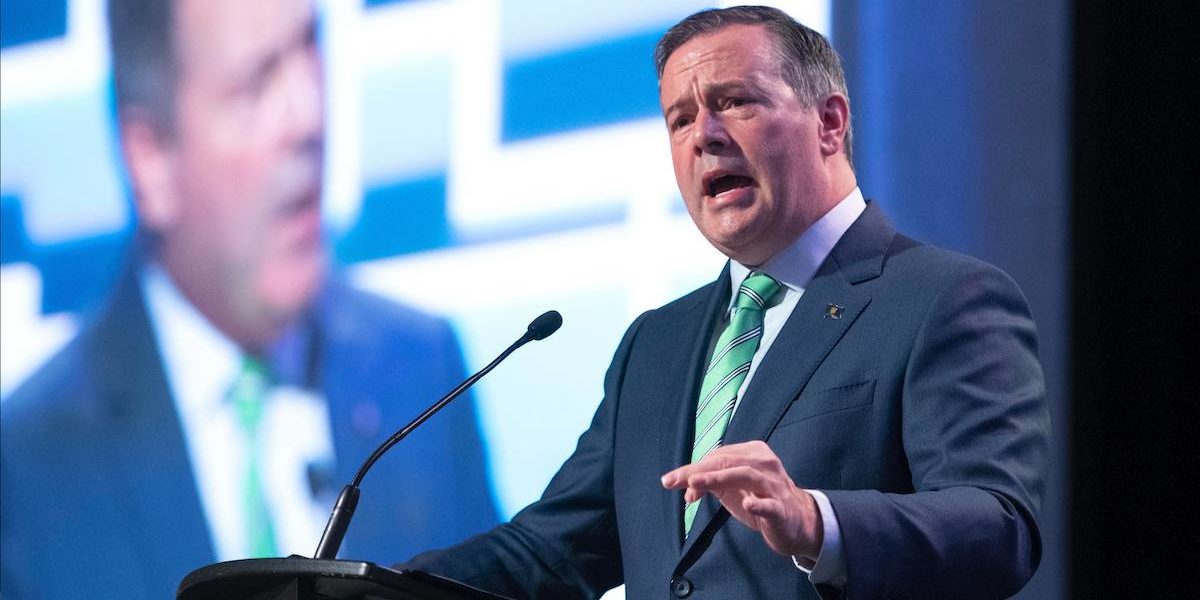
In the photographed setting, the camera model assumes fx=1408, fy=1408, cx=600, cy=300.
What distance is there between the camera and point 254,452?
11.1ft

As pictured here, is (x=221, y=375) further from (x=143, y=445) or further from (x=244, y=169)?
(x=244, y=169)

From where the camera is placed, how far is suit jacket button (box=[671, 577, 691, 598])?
2004 mm

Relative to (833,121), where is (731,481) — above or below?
below

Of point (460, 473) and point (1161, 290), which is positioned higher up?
point (1161, 290)

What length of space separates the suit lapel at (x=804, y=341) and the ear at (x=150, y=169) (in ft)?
6.61

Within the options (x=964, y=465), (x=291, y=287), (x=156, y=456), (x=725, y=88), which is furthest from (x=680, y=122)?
(x=156, y=456)

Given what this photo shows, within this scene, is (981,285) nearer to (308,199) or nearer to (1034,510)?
(1034,510)

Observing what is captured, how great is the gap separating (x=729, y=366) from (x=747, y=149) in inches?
15.0

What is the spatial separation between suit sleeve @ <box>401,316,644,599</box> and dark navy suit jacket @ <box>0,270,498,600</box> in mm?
841

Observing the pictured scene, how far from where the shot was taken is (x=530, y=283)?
128 inches

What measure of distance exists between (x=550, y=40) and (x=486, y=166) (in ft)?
1.10

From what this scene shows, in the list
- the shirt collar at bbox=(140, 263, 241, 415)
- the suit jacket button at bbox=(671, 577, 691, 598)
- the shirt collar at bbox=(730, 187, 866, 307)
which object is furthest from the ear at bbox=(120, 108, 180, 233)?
the suit jacket button at bbox=(671, 577, 691, 598)

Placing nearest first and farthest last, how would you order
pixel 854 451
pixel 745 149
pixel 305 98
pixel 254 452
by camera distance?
pixel 854 451 < pixel 745 149 < pixel 254 452 < pixel 305 98

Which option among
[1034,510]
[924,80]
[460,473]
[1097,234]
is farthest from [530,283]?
[1034,510]
